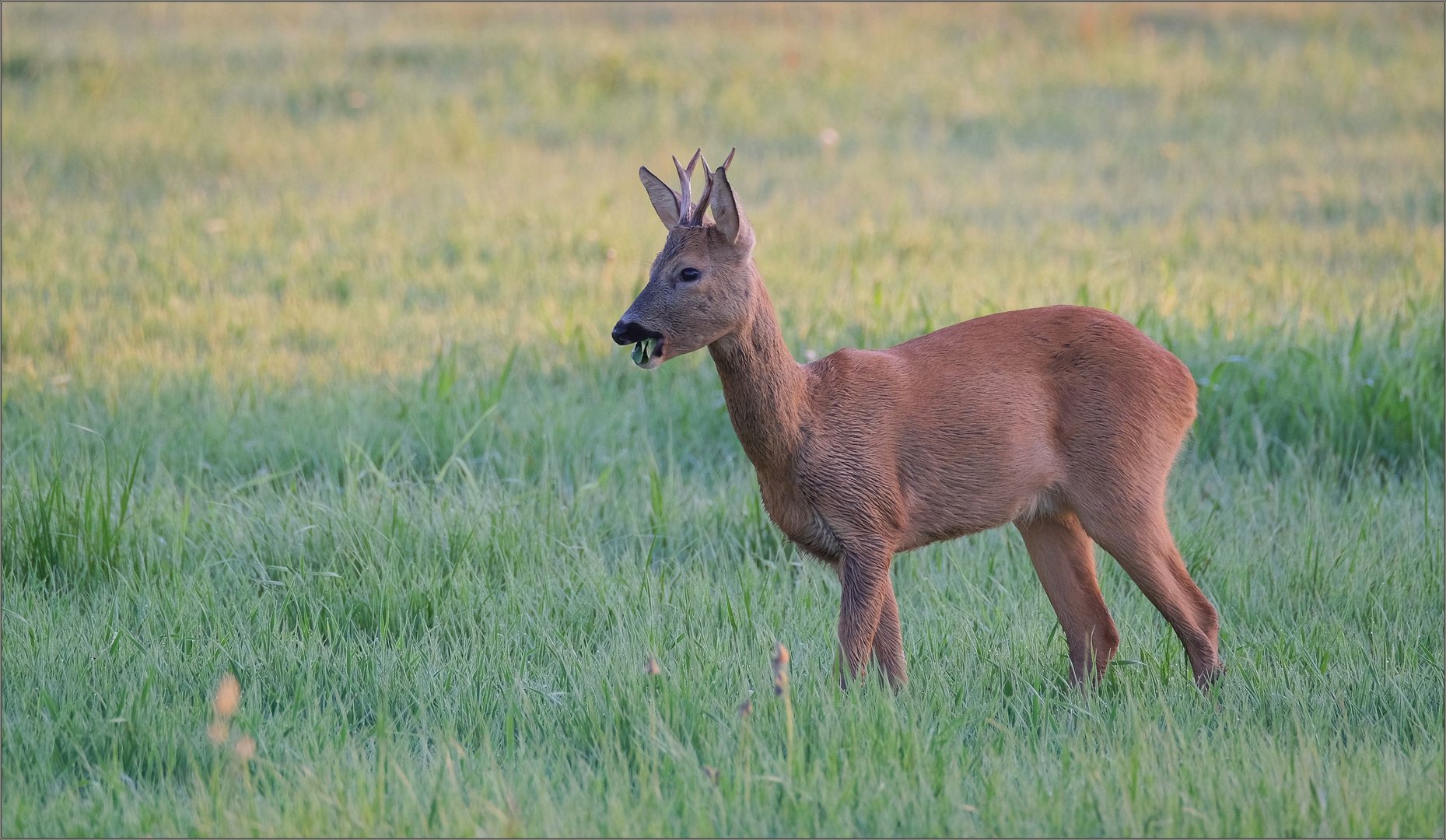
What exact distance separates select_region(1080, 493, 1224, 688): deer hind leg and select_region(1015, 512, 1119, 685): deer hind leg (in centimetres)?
22

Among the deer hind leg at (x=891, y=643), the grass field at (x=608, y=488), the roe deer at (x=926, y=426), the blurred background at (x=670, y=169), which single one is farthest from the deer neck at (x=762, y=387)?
the blurred background at (x=670, y=169)

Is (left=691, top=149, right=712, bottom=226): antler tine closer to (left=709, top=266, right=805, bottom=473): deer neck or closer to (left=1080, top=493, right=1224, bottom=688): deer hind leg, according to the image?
(left=709, top=266, right=805, bottom=473): deer neck

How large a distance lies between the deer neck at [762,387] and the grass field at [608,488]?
636 mm

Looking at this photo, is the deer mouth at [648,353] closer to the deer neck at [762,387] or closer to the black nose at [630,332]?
the black nose at [630,332]

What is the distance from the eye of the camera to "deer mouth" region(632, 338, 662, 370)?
3375 mm

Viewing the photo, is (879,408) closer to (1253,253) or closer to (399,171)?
(1253,253)

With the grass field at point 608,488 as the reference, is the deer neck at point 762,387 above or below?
above

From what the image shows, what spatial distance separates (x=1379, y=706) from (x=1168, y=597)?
591 millimetres

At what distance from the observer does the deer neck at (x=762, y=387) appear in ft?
11.6

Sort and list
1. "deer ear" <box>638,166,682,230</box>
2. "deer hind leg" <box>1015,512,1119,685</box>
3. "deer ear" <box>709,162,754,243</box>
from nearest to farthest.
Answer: "deer ear" <box>709,162,754,243</box> < "deer ear" <box>638,166,682,230</box> < "deer hind leg" <box>1015,512,1119,685</box>

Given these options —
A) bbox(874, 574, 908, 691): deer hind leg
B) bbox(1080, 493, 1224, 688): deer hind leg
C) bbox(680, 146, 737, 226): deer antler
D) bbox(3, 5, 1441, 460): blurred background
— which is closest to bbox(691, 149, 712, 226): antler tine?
bbox(680, 146, 737, 226): deer antler

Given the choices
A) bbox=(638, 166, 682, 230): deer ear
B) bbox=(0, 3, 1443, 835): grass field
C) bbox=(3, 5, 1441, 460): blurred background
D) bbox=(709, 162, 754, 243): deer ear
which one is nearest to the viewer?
bbox=(0, 3, 1443, 835): grass field

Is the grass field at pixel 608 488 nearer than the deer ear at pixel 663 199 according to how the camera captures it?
Yes

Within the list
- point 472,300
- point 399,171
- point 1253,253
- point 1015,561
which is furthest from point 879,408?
point 399,171
